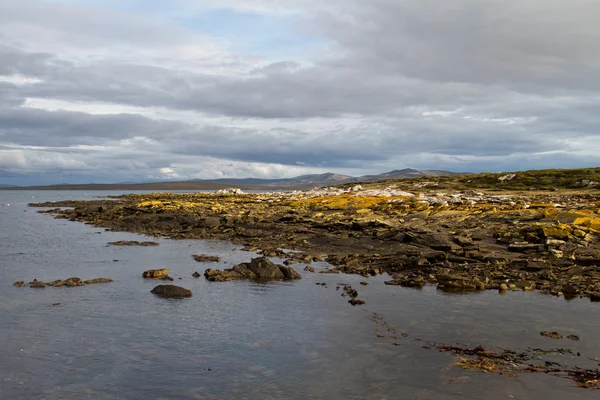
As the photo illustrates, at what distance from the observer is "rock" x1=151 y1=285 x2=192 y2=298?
18875 millimetres

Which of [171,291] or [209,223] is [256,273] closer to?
[171,291]

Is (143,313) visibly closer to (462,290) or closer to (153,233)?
(462,290)

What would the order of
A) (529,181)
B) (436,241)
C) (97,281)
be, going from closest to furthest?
(97,281), (436,241), (529,181)

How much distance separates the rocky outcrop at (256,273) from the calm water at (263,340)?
2.55 feet

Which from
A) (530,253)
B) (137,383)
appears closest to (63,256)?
(137,383)

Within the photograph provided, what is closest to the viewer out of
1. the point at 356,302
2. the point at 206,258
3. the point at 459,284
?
the point at 356,302

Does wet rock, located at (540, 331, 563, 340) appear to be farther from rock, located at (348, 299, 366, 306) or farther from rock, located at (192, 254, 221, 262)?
rock, located at (192, 254, 221, 262)

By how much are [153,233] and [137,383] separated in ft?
108

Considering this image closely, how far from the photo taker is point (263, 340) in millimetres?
13734

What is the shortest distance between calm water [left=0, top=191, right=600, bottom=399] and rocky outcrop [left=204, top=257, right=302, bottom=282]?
0.78 m

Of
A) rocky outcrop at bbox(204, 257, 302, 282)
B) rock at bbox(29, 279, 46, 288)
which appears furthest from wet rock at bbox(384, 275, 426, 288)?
rock at bbox(29, 279, 46, 288)

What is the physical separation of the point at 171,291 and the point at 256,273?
4622mm

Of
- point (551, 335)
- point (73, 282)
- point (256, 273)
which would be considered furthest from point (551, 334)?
point (73, 282)

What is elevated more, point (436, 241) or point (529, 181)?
point (529, 181)
